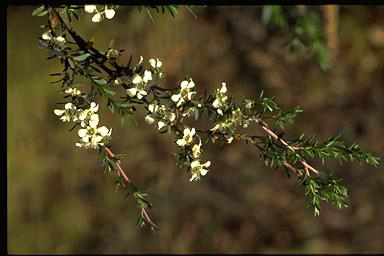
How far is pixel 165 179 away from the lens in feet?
14.5

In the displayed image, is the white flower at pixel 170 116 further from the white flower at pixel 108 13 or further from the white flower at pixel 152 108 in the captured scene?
the white flower at pixel 108 13

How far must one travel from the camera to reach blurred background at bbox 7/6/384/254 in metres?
4.20

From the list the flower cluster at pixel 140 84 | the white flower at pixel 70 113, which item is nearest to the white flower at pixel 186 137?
the flower cluster at pixel 140 84

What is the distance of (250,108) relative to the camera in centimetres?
151

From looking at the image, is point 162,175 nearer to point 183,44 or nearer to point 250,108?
point 183,44

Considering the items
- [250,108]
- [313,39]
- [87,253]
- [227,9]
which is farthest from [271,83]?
[250,108]

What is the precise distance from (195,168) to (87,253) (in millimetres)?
2808

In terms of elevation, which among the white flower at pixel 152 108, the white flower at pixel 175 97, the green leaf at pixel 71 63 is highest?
the green leaf at pixel 71 63

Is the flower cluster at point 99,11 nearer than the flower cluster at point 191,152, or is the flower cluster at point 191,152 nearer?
the flower cluster at point 99,11

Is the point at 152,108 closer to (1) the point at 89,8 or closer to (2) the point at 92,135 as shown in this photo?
(2) the point at 92,135

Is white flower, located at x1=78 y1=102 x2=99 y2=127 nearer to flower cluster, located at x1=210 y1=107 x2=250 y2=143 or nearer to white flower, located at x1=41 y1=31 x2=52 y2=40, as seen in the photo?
A: white flower, located at x1=41 y1=31 x2=52 y2=40

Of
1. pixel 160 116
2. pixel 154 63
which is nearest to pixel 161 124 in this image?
pixel 160 116

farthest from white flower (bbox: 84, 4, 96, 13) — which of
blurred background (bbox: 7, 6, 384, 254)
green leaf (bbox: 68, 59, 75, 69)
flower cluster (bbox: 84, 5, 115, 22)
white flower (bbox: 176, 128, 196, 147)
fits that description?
blurred background (bbox: 7, 6, 384, 254)

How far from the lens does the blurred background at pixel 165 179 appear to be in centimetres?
420
